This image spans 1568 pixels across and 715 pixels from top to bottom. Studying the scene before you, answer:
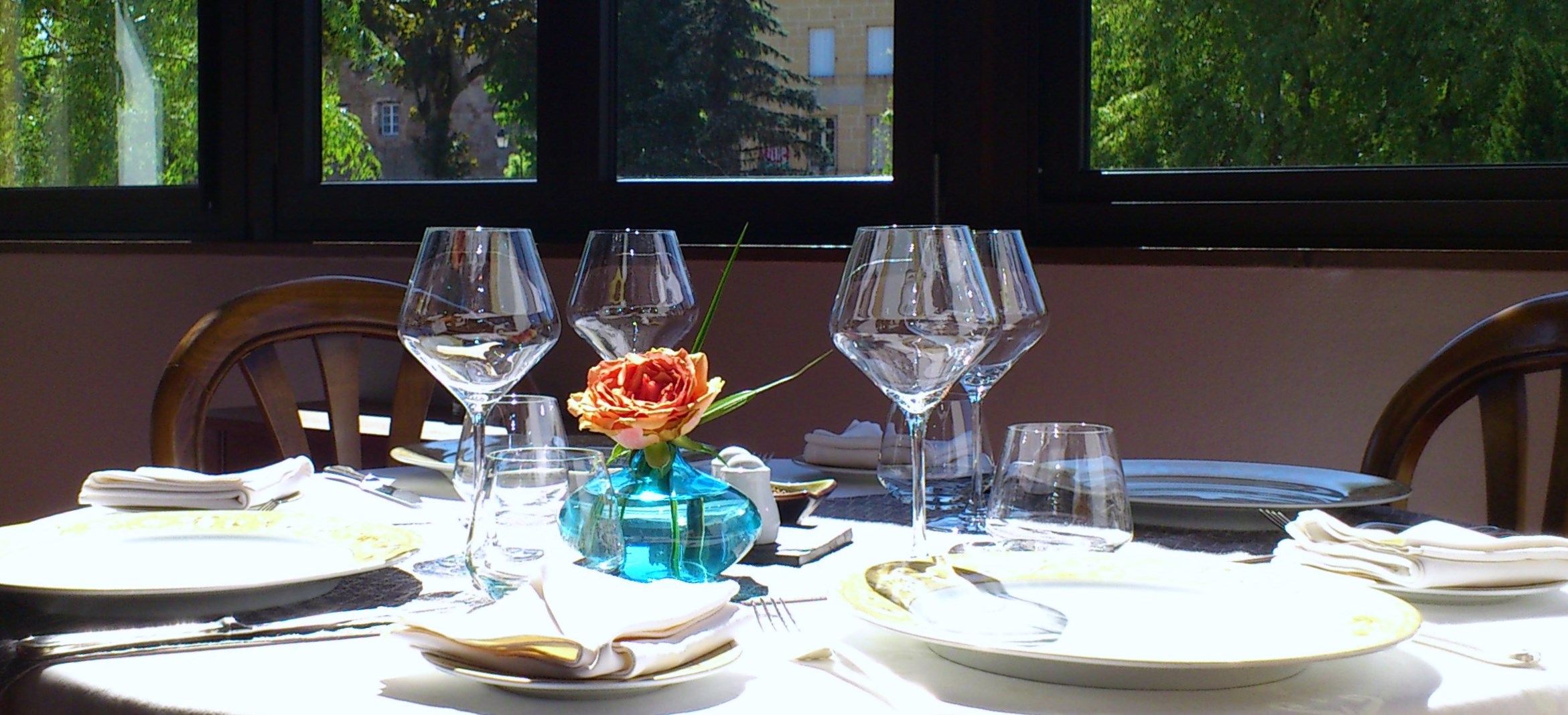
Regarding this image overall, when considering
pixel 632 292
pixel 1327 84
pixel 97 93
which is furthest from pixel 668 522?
pixel 97 93

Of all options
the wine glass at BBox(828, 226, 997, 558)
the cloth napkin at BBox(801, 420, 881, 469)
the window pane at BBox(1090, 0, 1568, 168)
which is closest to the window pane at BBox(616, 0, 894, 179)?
the window pane at BBox(1090, 0, 1568, 168)

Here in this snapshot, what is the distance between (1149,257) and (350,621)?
1.59m

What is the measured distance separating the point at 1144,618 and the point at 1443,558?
0.63 ft

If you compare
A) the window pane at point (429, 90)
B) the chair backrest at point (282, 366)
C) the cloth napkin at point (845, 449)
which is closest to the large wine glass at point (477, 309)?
the cloth napkin at point (845, 449)

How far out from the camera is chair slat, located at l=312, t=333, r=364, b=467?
61.4 inches

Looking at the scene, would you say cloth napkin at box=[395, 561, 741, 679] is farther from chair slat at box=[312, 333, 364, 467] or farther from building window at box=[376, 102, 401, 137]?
building window at box=[376, 102, 401, 137]

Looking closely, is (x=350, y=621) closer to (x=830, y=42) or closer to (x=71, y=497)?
(x=830, y=42)

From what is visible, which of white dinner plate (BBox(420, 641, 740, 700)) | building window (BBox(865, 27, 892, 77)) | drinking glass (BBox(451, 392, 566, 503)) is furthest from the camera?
building window (BBox(865, 27, 892, 77))

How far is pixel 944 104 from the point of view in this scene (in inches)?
91.0

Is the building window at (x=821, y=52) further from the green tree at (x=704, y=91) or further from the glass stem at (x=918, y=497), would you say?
the glass stem at (x=918, y=497)

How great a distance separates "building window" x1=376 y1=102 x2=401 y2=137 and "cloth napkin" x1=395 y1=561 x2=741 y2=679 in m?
2.34

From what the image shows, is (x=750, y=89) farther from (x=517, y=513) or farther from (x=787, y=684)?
(x=787, y=684)

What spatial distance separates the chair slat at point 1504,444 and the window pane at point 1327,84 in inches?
29.1

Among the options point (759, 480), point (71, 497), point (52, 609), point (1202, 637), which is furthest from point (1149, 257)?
point (71, 497)
